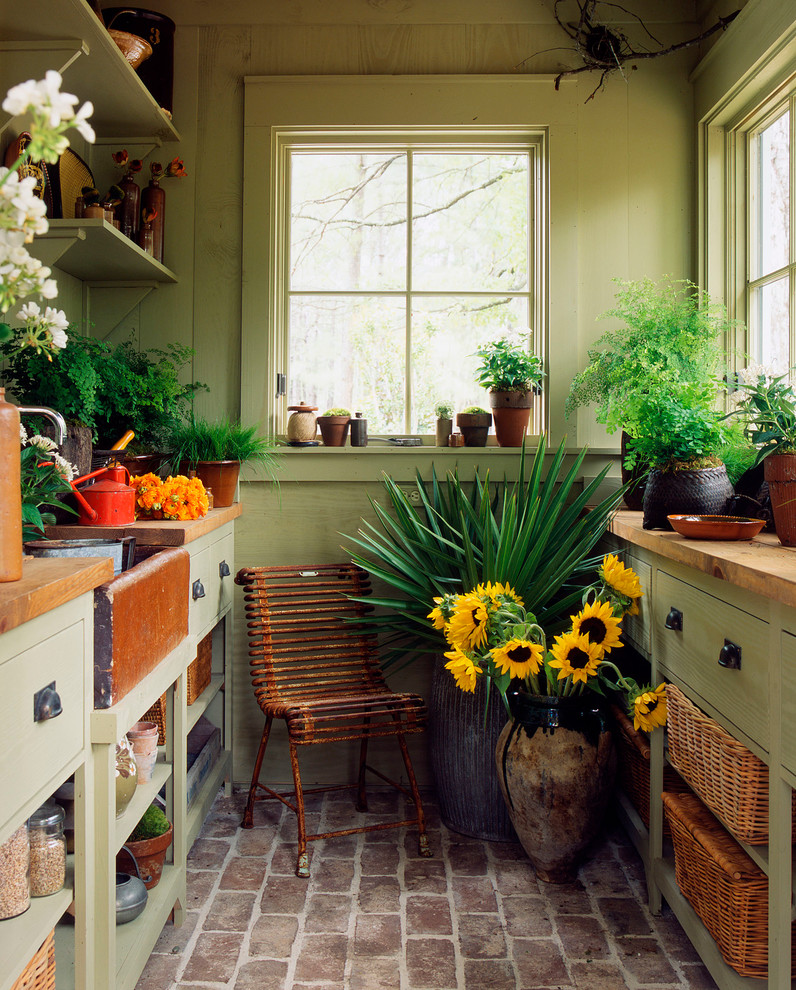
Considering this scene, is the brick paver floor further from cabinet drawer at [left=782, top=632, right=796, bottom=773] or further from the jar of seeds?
cabinet drawer at [left=782, top=632, right=796, bottom=773]

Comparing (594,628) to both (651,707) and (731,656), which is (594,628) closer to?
(651,707)

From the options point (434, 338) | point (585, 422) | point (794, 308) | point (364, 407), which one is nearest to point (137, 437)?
point (364, 407)

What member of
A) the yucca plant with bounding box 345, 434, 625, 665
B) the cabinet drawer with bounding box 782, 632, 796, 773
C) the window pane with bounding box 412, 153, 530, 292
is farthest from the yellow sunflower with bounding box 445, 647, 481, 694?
the window pane with bounding box 412, 153, 530, 292

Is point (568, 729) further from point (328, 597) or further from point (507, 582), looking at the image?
point (328, 597)

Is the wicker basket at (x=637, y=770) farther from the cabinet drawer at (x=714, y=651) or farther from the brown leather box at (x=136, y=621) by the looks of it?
the brown leather box at (x=136, y=621)

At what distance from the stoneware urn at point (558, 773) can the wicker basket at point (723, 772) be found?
0.39 m

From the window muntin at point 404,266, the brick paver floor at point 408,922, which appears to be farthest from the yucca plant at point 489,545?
the brick paver floor at point 408,922

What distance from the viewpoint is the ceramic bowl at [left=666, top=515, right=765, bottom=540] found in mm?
1920

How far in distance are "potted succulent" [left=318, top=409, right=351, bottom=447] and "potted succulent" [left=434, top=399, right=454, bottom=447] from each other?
0.35 meters

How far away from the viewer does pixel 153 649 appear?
1868 millimetres

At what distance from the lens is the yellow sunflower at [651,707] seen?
2.14 m

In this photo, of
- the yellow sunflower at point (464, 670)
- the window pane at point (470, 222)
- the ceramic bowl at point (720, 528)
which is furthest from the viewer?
the window pane at point (470, 222)

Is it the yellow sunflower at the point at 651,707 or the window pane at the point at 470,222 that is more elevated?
the window pane at the point at 470,222

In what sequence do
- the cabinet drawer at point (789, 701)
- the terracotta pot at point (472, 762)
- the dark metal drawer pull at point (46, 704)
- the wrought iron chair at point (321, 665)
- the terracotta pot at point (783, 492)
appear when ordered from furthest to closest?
the terracotta pot at point (472, 762), the wrought iron chair at point (321, 665), the terracotta pot at point (783, 492), the cabinet drawer at point (789, 701), the dark metal drawer pull at point (46, 704)
